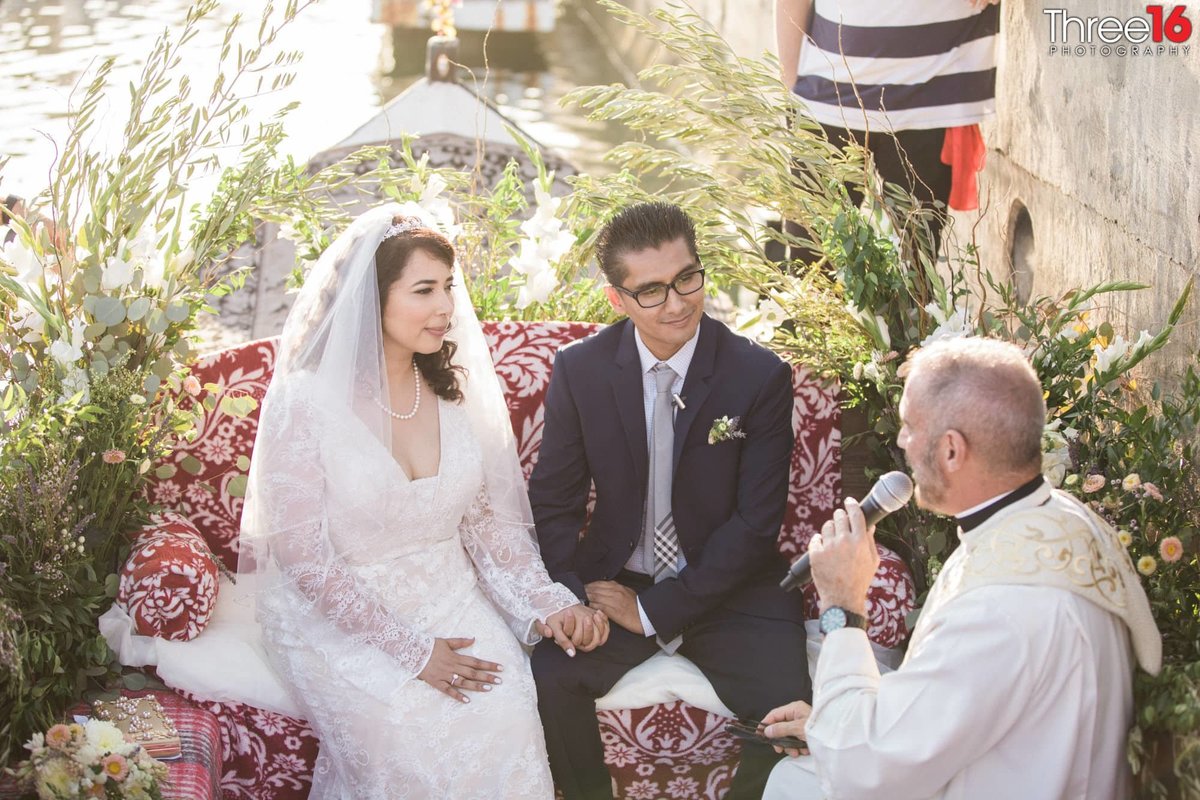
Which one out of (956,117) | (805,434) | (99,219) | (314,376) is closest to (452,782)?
(314,376)

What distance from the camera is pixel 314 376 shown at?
3.28 meters

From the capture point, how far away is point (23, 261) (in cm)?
343

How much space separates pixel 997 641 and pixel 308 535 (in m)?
1.69

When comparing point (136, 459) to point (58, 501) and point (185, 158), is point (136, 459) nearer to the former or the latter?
point (58, 501)

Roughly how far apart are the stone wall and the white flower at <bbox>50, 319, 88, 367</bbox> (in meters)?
2.13

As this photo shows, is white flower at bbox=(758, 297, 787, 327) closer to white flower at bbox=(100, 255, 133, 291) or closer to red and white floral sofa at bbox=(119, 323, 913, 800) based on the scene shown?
red and white floral sofa at bbox=(119, 323, 913, 800)

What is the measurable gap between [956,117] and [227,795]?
3.10 meters

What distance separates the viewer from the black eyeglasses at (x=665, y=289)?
3338 mm

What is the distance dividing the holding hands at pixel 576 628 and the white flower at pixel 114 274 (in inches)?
52.8

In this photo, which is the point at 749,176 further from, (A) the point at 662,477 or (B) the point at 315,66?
(B) the point at 315,66

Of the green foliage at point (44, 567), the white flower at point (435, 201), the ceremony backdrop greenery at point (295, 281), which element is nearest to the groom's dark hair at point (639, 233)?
the ceremony backdrop greenery at point (295, 281)

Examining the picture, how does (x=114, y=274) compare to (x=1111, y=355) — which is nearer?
(x=1111, y=355)

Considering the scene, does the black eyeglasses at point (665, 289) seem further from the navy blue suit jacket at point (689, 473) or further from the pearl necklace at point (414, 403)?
the pearl necklace at point (414, 403)

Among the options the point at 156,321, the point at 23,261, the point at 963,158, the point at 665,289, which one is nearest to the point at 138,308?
the point at 156,321
